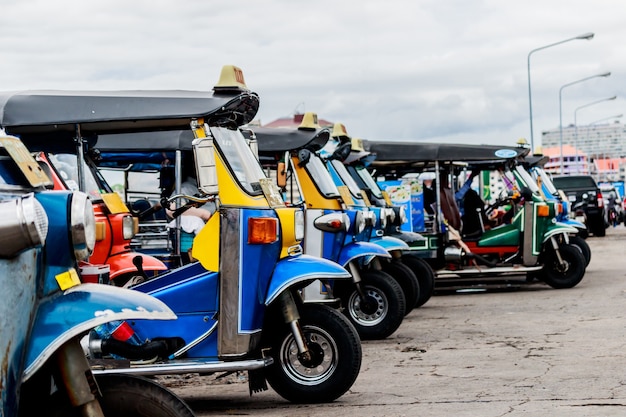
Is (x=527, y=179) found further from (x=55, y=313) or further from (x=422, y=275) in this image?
(x=55, y=313)

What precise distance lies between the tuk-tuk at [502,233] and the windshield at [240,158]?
29.9 ft

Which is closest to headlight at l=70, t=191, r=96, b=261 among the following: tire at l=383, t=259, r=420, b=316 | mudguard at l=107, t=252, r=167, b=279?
mudguard at l=107, t=252, r=167, b=279

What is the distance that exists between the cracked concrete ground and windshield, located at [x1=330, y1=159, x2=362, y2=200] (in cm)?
159

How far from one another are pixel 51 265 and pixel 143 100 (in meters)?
4.62

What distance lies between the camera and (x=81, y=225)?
404 cm

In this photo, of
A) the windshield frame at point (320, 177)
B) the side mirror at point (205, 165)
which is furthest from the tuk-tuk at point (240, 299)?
the windshield frame at point (320, 177)

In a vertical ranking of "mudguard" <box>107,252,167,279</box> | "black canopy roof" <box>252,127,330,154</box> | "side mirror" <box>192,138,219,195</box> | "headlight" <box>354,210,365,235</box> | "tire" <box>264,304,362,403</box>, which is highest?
"black canopy roof" <box>252,127,330,154</box>

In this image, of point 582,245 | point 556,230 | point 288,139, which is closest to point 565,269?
point 556,230

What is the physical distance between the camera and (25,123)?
8.66 meters

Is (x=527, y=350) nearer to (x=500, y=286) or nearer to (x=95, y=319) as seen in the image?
(x=95, y=319)

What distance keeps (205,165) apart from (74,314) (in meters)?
3.21

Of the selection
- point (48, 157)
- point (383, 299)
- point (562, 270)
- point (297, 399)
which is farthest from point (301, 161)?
point (562, 270)

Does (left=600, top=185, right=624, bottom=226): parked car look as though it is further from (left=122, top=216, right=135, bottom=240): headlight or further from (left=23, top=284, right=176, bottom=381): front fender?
(left=23, top=284, right=176, bottom=381): front fender

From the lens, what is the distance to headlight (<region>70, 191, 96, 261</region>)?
4.05 metres
